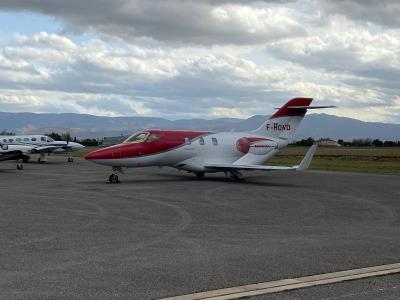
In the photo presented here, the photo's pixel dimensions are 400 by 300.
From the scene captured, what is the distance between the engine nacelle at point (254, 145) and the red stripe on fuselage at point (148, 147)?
2236 millimetres

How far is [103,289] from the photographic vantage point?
23.0 ft

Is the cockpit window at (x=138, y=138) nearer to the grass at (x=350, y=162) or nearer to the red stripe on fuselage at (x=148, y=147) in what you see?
the red stripe on fuselage at (x=148, y=147)

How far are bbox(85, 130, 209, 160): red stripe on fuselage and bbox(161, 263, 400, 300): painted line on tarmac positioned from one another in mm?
18039

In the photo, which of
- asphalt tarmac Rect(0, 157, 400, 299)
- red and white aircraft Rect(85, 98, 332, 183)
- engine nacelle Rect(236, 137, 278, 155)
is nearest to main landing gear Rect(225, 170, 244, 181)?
red and white aircraft Rect(85, 98, 332, 183)

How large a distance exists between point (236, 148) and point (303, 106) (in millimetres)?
4293

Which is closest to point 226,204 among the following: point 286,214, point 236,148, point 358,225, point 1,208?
point 286,214

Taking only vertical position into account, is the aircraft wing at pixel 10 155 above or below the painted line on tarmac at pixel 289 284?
above

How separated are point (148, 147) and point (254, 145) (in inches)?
238

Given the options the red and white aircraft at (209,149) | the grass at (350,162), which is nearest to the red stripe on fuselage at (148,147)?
the red and white aircraft at (209,149)

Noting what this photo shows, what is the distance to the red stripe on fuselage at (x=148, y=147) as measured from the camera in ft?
82.8

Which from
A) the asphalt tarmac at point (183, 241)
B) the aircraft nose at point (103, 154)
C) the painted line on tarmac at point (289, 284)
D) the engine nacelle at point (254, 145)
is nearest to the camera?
the painted line on tarmac at point (289, 284)

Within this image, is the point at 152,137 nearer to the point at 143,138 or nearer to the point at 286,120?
the point at 143,138

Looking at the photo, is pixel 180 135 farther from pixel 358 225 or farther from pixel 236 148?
pixel 358 225

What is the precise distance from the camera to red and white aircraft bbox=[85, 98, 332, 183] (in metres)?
25.8
